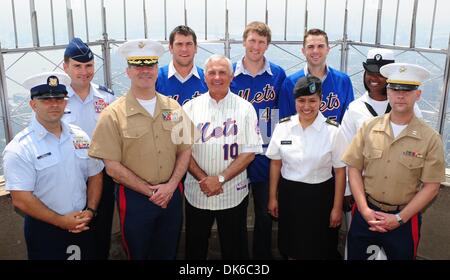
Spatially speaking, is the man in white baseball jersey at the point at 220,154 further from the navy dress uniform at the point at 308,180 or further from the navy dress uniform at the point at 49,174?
the navy dress uniform at the point at 49,174

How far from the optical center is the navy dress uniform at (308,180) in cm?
257

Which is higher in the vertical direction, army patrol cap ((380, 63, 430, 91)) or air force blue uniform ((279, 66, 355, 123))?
army patrol cap ((380, 63, 430, 91))

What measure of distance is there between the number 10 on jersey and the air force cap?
0.72 metres

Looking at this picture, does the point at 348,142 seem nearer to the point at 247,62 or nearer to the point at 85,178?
the point at 247,62

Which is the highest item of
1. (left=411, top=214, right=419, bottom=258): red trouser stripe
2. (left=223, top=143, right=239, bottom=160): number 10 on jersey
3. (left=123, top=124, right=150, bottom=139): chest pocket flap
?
(left=123, top=124, right=150, bottom=139): chest pocket flap

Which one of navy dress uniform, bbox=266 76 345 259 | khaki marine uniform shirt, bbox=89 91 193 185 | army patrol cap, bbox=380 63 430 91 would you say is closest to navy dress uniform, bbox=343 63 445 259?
army patrol cap, bbox=380 63 430 91

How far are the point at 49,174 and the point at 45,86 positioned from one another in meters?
0.50

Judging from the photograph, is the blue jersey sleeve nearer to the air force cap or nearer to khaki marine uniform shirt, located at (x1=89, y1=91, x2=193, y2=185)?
khaki marine uniform shirt, located at (x1=89, y1=91, x2=193, y2=185)

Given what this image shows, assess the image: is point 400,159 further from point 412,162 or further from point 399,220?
point 399,220

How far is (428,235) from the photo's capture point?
3.39 metres

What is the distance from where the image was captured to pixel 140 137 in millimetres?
2461

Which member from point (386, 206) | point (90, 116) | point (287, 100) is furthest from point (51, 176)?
point (386, 206)

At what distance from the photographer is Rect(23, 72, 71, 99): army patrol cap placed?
2.27 meters

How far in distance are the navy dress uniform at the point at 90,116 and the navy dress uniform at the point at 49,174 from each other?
1.17ft
